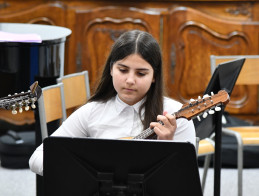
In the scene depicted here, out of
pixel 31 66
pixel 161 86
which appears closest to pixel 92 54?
pixel 31 66

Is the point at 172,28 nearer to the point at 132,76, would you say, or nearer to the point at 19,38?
the point at 19,38

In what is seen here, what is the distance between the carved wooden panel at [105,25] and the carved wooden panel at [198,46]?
0.55 feet

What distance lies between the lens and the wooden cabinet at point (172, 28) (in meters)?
4.23

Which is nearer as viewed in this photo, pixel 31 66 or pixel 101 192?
pixel 101 192

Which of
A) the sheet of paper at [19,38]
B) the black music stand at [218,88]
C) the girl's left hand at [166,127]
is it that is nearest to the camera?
the girl's left hand at [166,127]

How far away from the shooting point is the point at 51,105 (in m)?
2.69

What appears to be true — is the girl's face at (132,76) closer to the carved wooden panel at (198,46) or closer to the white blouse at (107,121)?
the white blouse at (107,121)

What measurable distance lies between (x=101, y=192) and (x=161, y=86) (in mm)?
616

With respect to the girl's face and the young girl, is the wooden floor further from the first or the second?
the girl's face

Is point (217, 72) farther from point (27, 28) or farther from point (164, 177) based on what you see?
point (27, 28)

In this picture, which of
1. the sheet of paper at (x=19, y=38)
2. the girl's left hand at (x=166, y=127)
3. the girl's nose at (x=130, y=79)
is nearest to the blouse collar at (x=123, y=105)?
the girl's nose at (x=130, y=79)

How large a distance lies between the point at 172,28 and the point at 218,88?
1832mm

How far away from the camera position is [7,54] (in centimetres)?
303

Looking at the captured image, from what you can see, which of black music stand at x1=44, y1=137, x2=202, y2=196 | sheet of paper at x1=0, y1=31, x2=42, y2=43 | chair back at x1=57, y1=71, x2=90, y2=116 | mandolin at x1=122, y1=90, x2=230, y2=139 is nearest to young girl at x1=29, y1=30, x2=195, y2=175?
mandolin at x1=122, y1=90, x2=230, y2=139
